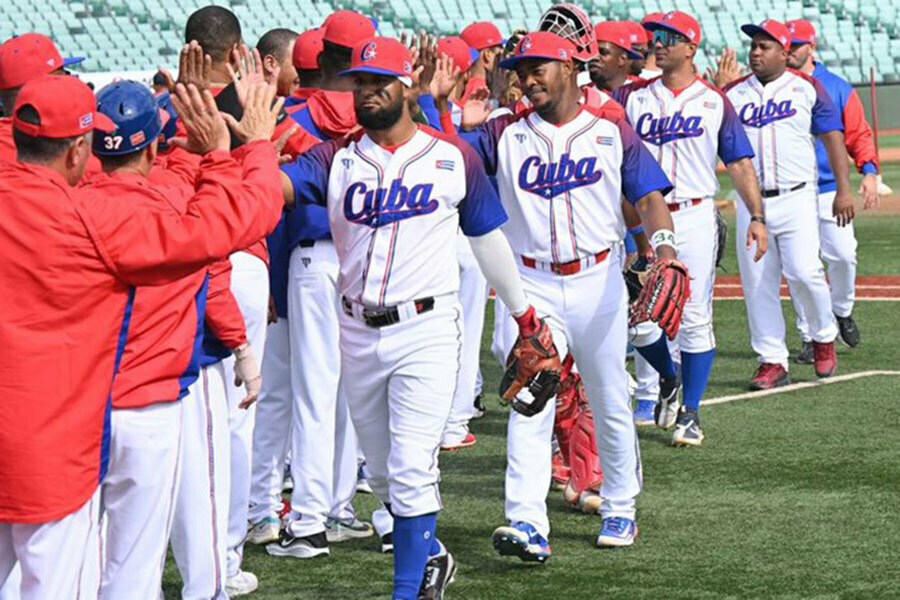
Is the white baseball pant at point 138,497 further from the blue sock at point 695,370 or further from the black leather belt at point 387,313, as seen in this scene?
the blue sock at point 695,370

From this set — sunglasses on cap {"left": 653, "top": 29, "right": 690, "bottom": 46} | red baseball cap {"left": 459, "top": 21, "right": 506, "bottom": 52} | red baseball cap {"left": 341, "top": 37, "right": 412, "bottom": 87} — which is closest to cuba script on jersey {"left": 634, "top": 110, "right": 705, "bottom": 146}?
sunglasses on cap {"left": 653, "top": 29, "right": 690, "bottom": 46}

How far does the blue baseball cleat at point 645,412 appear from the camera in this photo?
9.70 metres

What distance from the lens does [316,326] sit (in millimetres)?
7012

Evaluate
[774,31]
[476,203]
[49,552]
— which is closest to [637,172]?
[476,203]

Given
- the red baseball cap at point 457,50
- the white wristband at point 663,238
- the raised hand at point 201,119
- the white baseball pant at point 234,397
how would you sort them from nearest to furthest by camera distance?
the raised hand at point 201,119 → the white baseball pant at point 234,397 → the white wristband at point 663,238 → the red baseball cap at point 457,50

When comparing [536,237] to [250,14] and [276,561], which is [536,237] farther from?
[250,14]

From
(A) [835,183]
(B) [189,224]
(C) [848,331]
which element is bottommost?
(C) [848,331]

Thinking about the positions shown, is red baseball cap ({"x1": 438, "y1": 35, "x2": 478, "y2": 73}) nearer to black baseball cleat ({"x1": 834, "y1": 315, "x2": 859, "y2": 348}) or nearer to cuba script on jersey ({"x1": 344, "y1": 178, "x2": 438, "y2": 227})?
black baseball cleat ({"x1": 834, "y1": 315, "x2": 859, "y2": 348})

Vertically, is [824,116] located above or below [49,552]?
below

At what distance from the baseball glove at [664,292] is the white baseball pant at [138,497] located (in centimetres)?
252

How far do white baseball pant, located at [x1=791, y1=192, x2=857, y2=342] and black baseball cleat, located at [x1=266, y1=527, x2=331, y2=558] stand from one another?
20.0 ft

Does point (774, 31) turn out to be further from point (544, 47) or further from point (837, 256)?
point (544, 47)

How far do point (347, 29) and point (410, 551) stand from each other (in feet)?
7.98

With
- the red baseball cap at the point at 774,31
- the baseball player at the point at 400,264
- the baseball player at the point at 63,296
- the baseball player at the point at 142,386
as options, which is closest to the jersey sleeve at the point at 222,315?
the baseball player at the point at 400,264
